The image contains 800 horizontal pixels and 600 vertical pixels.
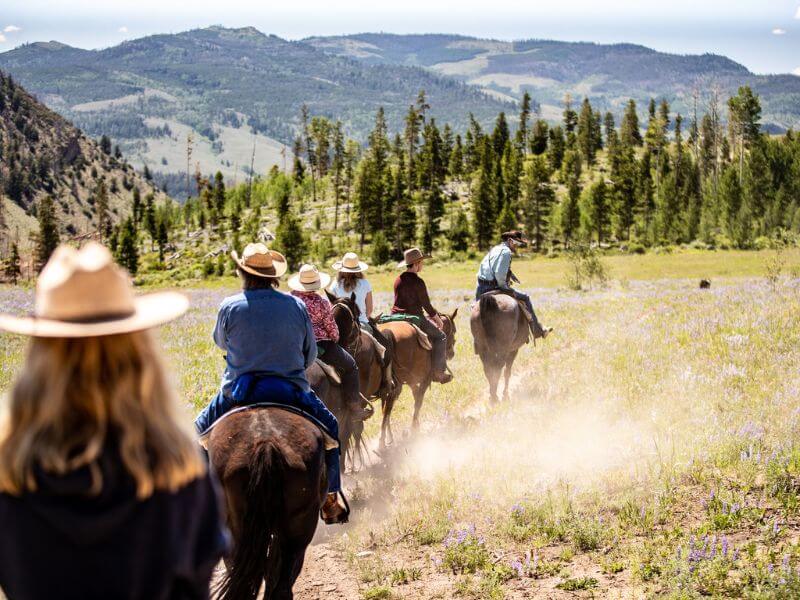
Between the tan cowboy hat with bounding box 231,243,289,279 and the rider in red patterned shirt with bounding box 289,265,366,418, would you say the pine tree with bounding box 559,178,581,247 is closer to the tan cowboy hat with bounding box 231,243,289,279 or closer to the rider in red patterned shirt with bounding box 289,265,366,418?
the rider in red patterned shirt with bounding box 289,265,366,418

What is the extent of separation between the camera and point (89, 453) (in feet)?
7.48

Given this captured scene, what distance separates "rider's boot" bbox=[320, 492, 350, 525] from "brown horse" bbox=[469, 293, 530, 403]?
7998 millimetres

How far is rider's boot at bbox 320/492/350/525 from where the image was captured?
6.57 metres

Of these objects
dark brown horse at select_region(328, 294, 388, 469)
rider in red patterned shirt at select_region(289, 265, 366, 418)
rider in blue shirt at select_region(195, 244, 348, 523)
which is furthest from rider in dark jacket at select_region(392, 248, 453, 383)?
rider in blue shirt at select_region(195, 244, 348, 523)

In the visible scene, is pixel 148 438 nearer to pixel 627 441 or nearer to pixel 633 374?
pixel 627 441

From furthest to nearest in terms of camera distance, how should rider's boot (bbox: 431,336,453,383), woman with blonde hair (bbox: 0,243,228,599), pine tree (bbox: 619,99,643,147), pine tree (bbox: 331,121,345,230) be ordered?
Answer: pine tree (bbox: 619,99,643,147) → pine tree (bbox: 331,121,345,230) → rider's boot (bbox: 431,336,453,383) → woman with blonde hair (bbox: 0,243,228,599)

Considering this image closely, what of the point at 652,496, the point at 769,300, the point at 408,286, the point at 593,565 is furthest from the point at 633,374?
the point at 769,300

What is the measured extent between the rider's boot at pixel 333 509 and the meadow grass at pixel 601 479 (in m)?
0.75

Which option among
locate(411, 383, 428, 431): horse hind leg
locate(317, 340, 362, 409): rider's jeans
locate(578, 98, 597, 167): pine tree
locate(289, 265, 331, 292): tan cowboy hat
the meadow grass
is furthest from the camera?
locate(578, 98, 597, 167): pine tree

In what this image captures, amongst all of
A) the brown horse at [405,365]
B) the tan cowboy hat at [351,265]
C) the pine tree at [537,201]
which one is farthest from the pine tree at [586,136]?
the tan cowboy hat at [351,265]

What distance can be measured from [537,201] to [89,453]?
91.4m

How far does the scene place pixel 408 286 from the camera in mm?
12930

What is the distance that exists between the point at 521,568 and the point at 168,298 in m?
5.08

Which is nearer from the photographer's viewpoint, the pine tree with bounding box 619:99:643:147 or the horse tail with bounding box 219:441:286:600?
the horse tail with bounding box 219:441:286:600
